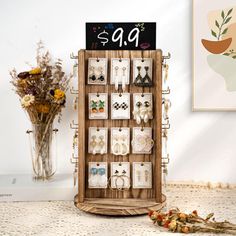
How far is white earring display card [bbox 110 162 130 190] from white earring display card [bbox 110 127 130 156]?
56 mm

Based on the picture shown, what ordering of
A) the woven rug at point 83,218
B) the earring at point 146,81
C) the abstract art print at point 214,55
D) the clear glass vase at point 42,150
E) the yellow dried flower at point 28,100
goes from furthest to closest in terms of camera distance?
the abstract art print at point 214,55 → the clear glass vase at point 42,150 → the yellow dried flower at point 28,100 → the earring at point 146,81 → the woven rug at point 83,218

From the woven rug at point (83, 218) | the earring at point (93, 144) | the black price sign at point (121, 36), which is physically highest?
the black price sign at point (121, 36)

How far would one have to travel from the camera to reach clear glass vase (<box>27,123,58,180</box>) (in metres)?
2.63

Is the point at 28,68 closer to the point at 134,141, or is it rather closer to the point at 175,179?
the point at 134,141

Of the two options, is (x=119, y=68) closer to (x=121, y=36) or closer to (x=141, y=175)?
(x=121, y=36)

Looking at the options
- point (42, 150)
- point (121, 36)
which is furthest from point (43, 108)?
point (121, 36)

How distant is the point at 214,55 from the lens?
9.27 ft

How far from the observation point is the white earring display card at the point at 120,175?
96.4 inches

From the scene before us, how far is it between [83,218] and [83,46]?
3.27 ft

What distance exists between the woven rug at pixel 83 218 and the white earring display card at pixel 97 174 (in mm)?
153

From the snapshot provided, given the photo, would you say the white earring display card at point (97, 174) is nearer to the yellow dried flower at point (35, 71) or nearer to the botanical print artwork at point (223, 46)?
the yellow dried flower at point (35, 71)

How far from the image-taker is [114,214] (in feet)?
7.51

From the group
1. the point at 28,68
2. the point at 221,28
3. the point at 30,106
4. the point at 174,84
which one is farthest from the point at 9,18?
the point at 221,28

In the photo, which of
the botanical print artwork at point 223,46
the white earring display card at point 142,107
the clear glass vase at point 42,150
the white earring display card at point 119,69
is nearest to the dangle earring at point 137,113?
the white earring display card at point 142,107
